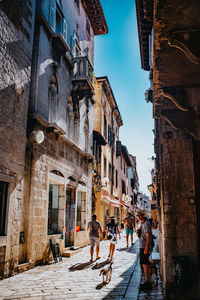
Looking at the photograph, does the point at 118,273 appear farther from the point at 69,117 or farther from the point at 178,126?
A: the point at 69,117

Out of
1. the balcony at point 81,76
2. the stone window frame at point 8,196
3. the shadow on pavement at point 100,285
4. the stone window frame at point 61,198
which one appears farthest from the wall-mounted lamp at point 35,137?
the balcony at point 81,76

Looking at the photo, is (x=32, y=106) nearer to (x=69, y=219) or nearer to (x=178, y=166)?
(x=178, y=166)

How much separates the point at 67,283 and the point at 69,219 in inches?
245

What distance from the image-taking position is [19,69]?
347 inches

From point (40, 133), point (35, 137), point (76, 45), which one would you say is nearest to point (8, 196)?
point (35, 137)

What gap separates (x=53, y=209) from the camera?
11445 millimetres

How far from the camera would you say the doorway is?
13070 mm

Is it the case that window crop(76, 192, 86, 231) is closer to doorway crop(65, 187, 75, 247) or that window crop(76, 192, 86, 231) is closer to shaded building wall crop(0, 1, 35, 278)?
doorway crop(65, 187, 75, 247)

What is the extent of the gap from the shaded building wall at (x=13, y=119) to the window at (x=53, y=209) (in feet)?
7.79

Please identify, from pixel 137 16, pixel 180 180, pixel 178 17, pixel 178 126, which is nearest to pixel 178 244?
pixel 180 180

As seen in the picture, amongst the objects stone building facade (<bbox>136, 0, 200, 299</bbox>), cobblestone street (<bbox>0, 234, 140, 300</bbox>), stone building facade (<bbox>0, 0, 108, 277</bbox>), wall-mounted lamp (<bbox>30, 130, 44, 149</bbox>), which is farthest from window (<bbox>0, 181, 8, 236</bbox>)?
stone building facade (<bbox>136, 0, 200, 299</bbox>)

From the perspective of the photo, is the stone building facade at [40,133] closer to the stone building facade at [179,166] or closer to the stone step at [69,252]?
the stone step at [69,252]

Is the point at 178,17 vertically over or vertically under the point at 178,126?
over

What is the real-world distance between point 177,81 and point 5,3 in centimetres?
541
